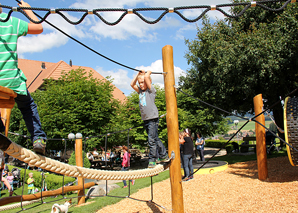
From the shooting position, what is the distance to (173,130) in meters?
3.63

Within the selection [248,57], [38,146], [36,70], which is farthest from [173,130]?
[36,70]

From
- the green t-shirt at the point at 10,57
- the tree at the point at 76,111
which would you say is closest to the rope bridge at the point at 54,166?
the green t-shirt at the point at 10,57

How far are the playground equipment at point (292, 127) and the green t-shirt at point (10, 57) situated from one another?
17.7ft

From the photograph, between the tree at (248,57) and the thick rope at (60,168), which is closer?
the thick rope at (60,168)

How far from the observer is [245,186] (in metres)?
6.25

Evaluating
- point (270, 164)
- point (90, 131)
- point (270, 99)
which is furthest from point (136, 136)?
point (270, 164)


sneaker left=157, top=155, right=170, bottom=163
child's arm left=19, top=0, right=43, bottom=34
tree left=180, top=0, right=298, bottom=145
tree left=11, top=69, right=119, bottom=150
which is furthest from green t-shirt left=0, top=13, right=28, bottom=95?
tree left=11, top=69, right=119, bottom=150

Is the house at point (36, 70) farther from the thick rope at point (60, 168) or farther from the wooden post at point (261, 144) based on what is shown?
the thick rope at point (60, 168)

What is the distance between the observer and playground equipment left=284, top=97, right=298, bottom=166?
520cm

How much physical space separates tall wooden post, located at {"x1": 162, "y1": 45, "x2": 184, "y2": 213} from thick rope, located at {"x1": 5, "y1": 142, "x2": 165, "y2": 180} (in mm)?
351

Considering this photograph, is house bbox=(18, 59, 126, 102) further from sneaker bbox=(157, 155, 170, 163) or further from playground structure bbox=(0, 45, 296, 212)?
sneaker bbox=(157, 155, 170, 163)

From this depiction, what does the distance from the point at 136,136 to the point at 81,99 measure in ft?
17.4

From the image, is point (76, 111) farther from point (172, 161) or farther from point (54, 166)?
point (54, 166)

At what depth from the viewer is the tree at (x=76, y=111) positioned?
1620 cm
